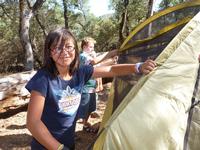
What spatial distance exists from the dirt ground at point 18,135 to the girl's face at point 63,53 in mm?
2452

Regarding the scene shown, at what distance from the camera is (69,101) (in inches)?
93.1

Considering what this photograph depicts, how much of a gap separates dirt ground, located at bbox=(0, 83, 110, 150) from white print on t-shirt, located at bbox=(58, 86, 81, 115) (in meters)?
2.21

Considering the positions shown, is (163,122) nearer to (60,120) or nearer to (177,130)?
(177,130)

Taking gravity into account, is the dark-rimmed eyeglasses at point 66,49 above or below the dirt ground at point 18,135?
above

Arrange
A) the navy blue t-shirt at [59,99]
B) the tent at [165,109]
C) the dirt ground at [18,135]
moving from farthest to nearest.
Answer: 1. the dirt ground at [18,135]
2. the navy blue t-shirt at [59,99]
3. the tent at [165,109]

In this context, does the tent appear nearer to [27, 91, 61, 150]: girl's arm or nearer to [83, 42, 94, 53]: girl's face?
[27, 91, 61, 150]: girl's arm

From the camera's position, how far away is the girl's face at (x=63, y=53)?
7.35ft

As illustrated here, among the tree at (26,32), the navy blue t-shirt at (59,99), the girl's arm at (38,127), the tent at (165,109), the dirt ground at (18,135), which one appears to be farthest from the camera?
the tree at (26,32)

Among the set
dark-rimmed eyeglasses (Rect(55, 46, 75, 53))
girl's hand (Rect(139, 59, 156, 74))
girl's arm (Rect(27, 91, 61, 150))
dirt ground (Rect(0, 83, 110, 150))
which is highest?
dark-rimmed eyeglasses (Rect(55, 46, 75, 53))

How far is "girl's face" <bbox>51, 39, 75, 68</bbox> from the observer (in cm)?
224

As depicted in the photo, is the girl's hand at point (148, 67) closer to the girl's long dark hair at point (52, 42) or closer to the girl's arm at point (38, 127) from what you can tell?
the girl's long dark hair at point (52, 42)

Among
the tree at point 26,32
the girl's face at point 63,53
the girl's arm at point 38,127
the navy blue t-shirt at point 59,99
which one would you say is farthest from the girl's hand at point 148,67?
the tree at point 26,32

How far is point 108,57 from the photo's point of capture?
3750 millimetres

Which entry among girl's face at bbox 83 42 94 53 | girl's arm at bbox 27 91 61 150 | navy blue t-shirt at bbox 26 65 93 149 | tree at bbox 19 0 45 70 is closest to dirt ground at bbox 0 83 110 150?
girl's face at bbox 83 42 94 53
